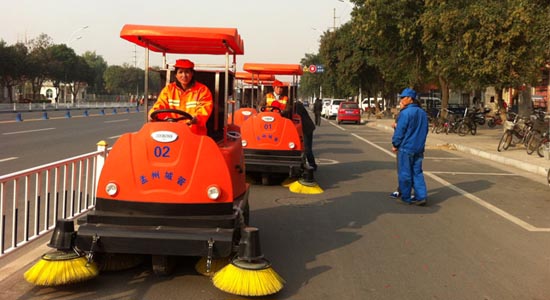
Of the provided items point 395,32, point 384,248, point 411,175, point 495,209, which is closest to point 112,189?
point 384,248

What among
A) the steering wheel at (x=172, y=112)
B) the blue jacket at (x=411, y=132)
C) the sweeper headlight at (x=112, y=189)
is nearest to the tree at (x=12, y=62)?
the blue jacket at (x=411, y=132)

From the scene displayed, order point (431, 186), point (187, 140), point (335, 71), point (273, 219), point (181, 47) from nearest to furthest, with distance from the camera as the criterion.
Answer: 1. point (187, 140)
2. point (181, 47)
3. point (273, 219)
4. point (431, 186)
5. point (335, 71)

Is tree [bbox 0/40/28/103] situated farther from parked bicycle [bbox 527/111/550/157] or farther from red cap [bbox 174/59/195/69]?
red cap [bbox 174/59/195/69]

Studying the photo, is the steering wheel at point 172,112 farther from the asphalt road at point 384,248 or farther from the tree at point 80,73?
the tree at point 80,73

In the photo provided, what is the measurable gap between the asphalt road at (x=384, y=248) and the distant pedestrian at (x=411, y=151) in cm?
29

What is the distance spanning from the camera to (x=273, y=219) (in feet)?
24.4

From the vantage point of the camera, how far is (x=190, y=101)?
5773 mm

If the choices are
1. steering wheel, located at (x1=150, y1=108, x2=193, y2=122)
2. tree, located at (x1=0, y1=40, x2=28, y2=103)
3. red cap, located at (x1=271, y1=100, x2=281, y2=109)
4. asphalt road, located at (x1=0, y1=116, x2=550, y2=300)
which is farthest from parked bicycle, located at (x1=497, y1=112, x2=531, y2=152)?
tree, located at (x1=0, y1=40, x2=28, y2=103)

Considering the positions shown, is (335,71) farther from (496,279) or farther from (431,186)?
(496,279)

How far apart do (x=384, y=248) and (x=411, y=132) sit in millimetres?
3184

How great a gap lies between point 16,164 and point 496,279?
994 cm

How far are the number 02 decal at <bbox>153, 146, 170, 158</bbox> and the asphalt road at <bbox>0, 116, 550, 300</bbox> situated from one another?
113 cm

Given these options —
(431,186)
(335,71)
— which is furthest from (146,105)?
(335,71)

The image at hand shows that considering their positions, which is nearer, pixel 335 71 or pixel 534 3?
pixel 534 3
